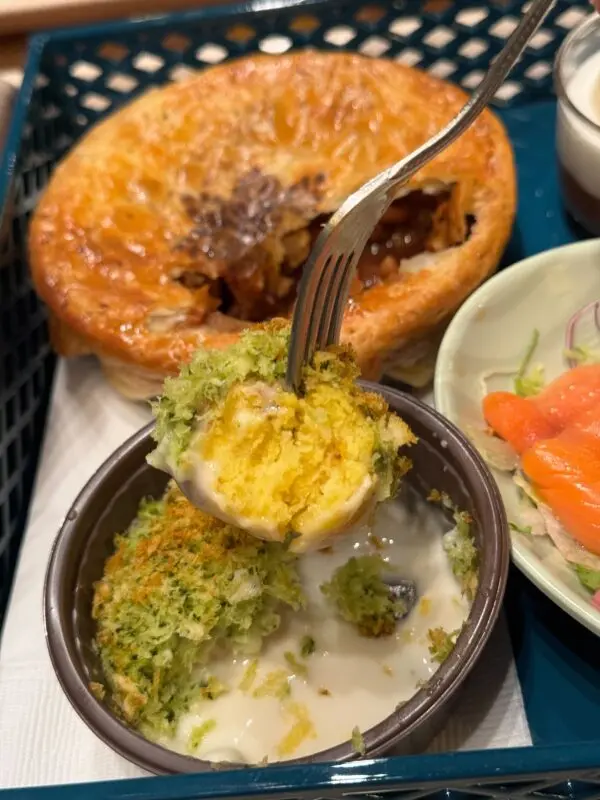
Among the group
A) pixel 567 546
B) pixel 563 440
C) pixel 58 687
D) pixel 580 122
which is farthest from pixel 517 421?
pixel 58 687

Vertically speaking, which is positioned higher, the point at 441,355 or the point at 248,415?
the point at 248,415

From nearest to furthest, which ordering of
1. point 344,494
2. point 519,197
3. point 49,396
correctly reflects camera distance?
1. point 344,494
2. point 49,396
3. point 519,197

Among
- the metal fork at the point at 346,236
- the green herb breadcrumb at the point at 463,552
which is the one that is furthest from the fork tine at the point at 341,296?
the green herb breadcrumb at the point at 463,552

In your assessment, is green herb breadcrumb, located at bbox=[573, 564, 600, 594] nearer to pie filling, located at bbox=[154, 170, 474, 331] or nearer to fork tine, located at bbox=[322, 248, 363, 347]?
fork tine, located at bbox=[322, 248, 363, 347]

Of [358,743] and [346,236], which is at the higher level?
[346,236]

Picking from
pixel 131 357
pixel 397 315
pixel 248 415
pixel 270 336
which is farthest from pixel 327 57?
pixel 248 415

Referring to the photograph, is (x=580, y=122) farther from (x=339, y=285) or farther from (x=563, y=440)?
(x=339, y=285)

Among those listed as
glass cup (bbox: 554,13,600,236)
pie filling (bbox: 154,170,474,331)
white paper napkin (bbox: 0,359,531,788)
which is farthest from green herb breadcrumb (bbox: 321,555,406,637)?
glass cup (bbox: 554,13,600,236)

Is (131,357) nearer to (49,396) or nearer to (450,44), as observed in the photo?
(49,396)
